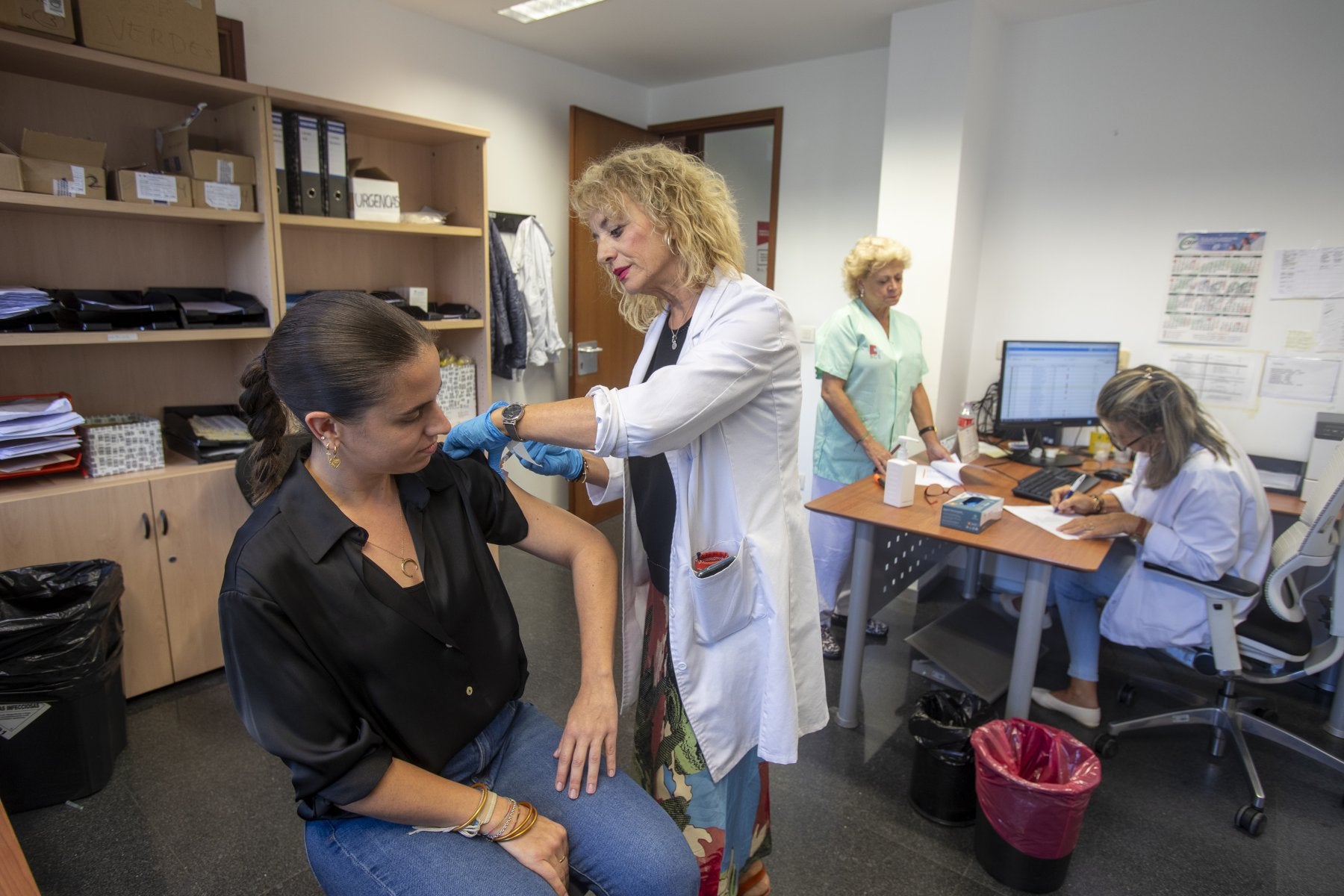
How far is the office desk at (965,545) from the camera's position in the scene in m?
2.03

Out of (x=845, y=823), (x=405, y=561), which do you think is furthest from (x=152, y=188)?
(x=845, y=823)

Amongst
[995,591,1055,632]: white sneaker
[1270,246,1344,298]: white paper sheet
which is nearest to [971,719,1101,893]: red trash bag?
[995,591,1055,632]: white sneaker

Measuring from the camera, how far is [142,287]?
101 inches

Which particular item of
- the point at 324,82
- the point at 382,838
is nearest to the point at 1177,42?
the point at 324,82

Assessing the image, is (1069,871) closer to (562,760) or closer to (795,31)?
(562,760)

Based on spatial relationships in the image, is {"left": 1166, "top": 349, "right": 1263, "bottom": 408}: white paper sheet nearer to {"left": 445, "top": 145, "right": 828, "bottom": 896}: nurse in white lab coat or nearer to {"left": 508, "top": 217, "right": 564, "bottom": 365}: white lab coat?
{"left": 445, "top": 145, "right": 828, "bottom": 896}: nurse in white lab coat

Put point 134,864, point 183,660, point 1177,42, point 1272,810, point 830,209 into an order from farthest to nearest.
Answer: point 830,209, point 1177,42, point 183,660, point 1272,810, point 134,864

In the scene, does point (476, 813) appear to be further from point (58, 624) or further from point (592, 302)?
point (592, 302)

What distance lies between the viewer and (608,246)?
129 cm

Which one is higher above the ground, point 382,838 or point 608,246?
point 608,246

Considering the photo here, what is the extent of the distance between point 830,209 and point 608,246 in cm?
298

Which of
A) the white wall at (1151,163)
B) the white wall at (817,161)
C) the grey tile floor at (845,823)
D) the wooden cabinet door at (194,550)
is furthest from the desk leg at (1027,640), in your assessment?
the wooden cabinet door at (194,550)

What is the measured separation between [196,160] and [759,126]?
2.95 meters

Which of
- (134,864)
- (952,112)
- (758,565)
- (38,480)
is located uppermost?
(952,112)
